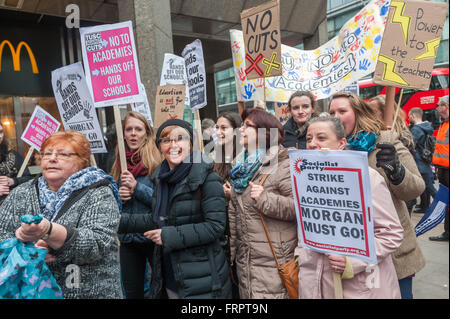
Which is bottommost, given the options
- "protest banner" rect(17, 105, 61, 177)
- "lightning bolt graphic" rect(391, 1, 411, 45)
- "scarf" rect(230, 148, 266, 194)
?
"scarf" rect(230, 148, 266, 194)

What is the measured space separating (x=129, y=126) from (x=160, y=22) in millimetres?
4019

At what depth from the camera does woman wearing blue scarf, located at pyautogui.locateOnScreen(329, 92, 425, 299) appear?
7.00 feet

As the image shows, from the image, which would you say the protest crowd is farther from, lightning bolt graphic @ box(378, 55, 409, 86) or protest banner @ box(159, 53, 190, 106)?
protest banner @ box(159, 53, 190, 106)

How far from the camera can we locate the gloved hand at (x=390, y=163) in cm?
211

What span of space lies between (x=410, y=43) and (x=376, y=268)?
6.87ft

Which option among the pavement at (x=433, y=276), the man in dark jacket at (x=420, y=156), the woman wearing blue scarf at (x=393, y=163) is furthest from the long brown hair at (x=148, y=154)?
the man in dark jacket at (x=420, y=156)

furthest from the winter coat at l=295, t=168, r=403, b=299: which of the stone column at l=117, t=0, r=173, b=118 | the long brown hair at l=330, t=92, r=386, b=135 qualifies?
the stone column at l=117, t=0, r=173, b=118

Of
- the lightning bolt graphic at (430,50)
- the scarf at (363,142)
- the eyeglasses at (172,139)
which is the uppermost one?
the lightning bolt graphic at (430,50)

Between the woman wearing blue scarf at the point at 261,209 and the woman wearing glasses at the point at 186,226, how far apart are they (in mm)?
189

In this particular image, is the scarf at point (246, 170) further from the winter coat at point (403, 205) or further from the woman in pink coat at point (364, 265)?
the winter coat at point (403, 205)

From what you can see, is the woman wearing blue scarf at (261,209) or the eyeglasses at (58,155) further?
the woman wearing blue scarf at (261,209)

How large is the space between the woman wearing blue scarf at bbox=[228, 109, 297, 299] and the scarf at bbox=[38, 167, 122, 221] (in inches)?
39.4
